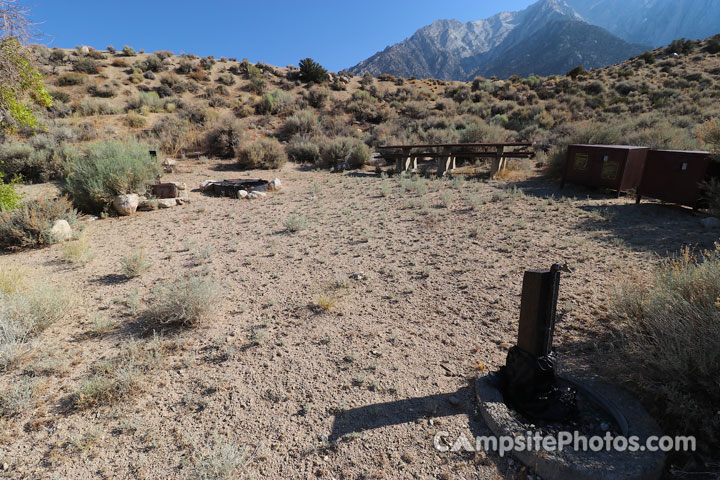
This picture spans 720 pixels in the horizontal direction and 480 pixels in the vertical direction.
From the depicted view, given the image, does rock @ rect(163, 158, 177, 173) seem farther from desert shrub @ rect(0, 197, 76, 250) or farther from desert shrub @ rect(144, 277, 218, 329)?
desert shrub @ rect(144, 277, 218, 329)

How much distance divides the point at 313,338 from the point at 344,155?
9.79 metres

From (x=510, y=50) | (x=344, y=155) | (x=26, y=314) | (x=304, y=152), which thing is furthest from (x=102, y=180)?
(x=510, y=50)

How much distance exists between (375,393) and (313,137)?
13.5 metres

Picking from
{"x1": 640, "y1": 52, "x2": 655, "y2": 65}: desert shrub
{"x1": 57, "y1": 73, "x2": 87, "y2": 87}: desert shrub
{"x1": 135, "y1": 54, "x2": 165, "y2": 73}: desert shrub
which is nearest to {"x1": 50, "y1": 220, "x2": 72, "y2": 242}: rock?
{"x1": 57, "y1": 73, "x2": 87, "y2": 87}: desert shrub

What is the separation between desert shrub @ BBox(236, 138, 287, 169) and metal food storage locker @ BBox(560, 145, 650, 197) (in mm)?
8867

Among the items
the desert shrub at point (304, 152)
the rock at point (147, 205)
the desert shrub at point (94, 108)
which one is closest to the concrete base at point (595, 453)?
the rock at point (147, 205)

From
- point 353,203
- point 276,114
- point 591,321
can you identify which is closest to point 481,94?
point 276,114

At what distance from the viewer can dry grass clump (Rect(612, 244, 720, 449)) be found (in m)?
1.92

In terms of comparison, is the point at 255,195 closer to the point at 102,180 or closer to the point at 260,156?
the point at 102,180

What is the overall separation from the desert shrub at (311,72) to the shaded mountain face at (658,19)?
5708 inches

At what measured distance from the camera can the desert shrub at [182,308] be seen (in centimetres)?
330

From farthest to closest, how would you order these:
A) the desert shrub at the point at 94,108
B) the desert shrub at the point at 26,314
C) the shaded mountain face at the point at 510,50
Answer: the shaded mountain face at the point at 510,50, the desert shrub at the point at 94,108, the desert shrub at the point at 26,314

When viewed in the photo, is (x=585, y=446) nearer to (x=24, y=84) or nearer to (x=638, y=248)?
(x=638, y=248)

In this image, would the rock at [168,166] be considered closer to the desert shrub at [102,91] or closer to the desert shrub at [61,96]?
the desert shrub at [61,96]
